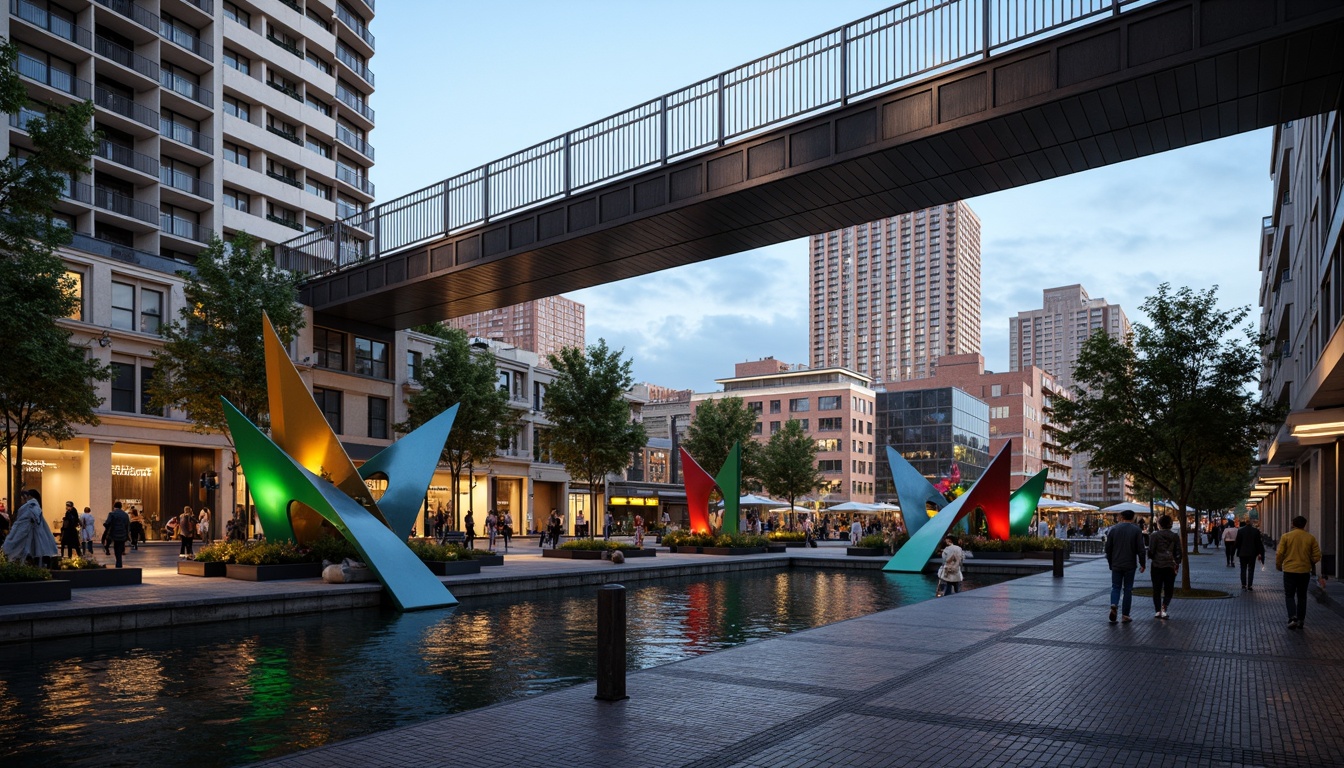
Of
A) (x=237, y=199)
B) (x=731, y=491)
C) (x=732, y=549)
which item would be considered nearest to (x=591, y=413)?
(x=731, y=491)

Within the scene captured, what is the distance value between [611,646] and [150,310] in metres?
37.3

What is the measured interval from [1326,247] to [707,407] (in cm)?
4284

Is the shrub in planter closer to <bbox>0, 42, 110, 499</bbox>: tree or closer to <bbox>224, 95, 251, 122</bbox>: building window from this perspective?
<bbox>0, 42, 110, 499</bbox>: tree

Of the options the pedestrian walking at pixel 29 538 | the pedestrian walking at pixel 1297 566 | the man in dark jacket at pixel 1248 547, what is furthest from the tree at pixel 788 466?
the pedestrian walking at pixel 1297 566

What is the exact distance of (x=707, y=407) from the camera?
6194 centimetres

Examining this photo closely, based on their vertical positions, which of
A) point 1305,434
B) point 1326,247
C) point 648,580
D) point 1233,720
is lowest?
point 648,580

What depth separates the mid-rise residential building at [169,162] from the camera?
124ft

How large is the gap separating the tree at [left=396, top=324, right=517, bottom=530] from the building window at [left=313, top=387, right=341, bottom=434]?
368 cm

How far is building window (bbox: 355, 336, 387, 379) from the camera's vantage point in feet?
152

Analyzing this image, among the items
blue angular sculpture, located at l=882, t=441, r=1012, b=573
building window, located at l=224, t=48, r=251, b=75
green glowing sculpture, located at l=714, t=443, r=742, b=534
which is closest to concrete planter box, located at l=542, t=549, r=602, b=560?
green glowing sculpture, located at l=714, t=443, r=742, b=534

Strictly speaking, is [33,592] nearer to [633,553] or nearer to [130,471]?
[633,553]

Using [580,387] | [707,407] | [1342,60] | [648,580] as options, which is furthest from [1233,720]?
[707,407]

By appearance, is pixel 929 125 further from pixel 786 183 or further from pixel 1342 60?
pixel 1342 60

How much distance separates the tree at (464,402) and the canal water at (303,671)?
22.3m
